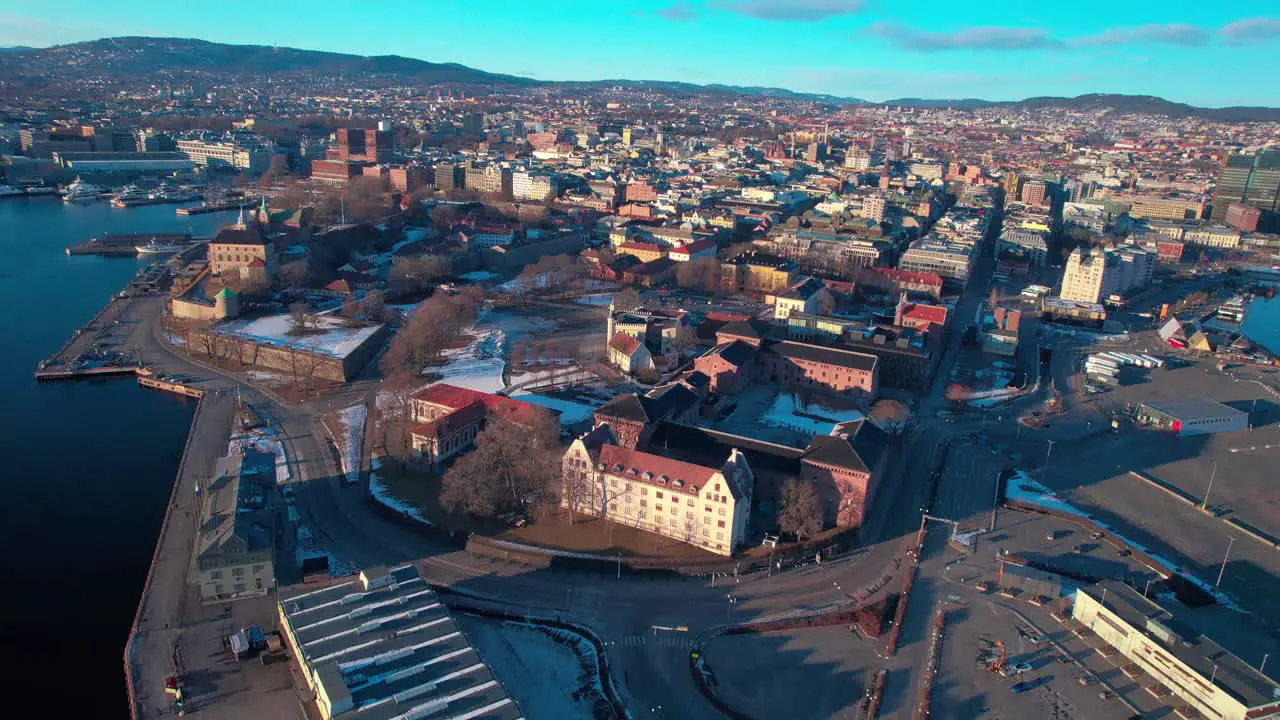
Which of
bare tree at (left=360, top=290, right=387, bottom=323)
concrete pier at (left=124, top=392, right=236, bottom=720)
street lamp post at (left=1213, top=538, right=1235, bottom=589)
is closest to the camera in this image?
concrete pier at (left=124, top=392, right=236, bottom=720)

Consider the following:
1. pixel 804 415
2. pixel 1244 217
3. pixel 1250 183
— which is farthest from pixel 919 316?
pixel 1250 183

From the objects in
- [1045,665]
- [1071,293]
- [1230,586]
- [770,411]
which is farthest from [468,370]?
[1071,293]

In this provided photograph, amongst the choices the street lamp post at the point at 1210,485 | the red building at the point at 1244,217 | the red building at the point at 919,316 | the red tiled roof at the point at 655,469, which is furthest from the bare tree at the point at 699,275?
the red building at the point at 1244,217

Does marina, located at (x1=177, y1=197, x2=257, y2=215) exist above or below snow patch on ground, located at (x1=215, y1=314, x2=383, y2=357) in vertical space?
above

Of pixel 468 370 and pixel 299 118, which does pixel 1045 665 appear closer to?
pixel 468 370

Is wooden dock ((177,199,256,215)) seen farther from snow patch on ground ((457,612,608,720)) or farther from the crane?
the crane

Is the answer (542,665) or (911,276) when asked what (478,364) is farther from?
(911,276)

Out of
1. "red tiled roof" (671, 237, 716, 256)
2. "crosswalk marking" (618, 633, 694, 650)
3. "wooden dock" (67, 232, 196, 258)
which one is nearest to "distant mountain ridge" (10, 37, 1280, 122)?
"wooden dock" (67, 232, 196, 258)
